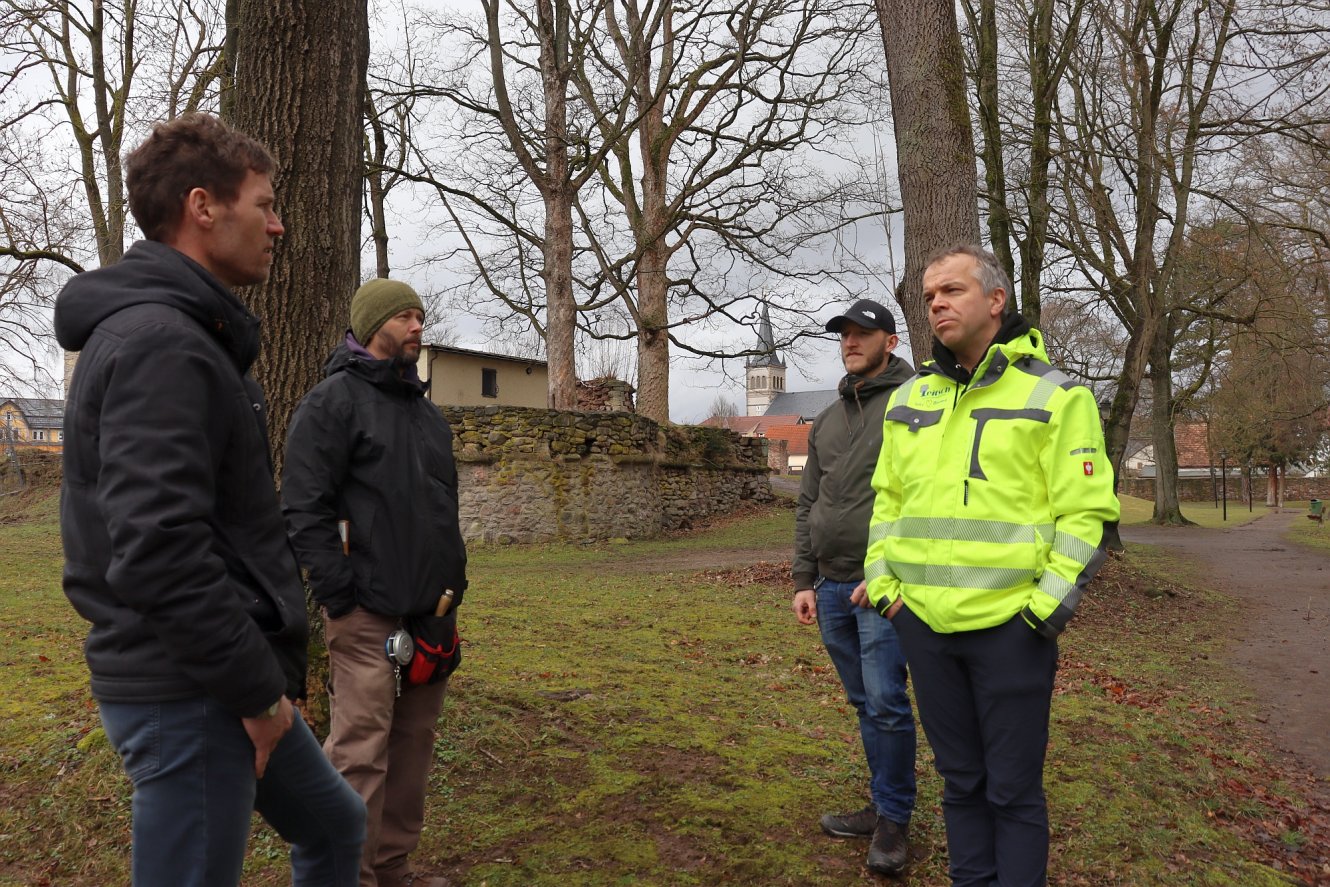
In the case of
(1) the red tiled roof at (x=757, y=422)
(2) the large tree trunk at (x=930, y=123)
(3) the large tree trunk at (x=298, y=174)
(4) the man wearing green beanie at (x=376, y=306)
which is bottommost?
(4) the man wearing green beanie at (x=376, y=306)

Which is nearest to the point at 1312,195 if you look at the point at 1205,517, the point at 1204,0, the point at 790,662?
the point at 1204,0

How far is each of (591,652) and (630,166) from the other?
17601 millimetres

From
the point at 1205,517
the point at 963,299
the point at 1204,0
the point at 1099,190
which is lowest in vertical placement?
the point at 1205,517

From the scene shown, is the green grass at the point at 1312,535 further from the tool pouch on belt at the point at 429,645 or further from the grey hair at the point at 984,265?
the tool pouch on belt at the point at 429,645

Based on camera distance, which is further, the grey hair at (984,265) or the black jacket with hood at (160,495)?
the grey hair at (984,265)

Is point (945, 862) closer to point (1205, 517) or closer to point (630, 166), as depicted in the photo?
point (630, 166)

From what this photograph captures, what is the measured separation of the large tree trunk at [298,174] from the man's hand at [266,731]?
2214mm

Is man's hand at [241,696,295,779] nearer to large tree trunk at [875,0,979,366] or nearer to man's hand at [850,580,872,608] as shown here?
man's hand at [850,580,872,608]

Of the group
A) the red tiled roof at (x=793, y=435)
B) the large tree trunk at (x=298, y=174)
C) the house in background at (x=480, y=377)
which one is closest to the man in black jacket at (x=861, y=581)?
the large tree trunk at (x=298, y=174)

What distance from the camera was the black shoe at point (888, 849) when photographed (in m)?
3.59

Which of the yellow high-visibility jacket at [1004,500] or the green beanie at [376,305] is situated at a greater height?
the green beanie at [376,305]

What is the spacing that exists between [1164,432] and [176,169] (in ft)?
97.9

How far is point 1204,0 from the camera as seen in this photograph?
13141 millimetres

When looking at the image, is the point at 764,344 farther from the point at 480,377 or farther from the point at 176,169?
the point at 176,169
